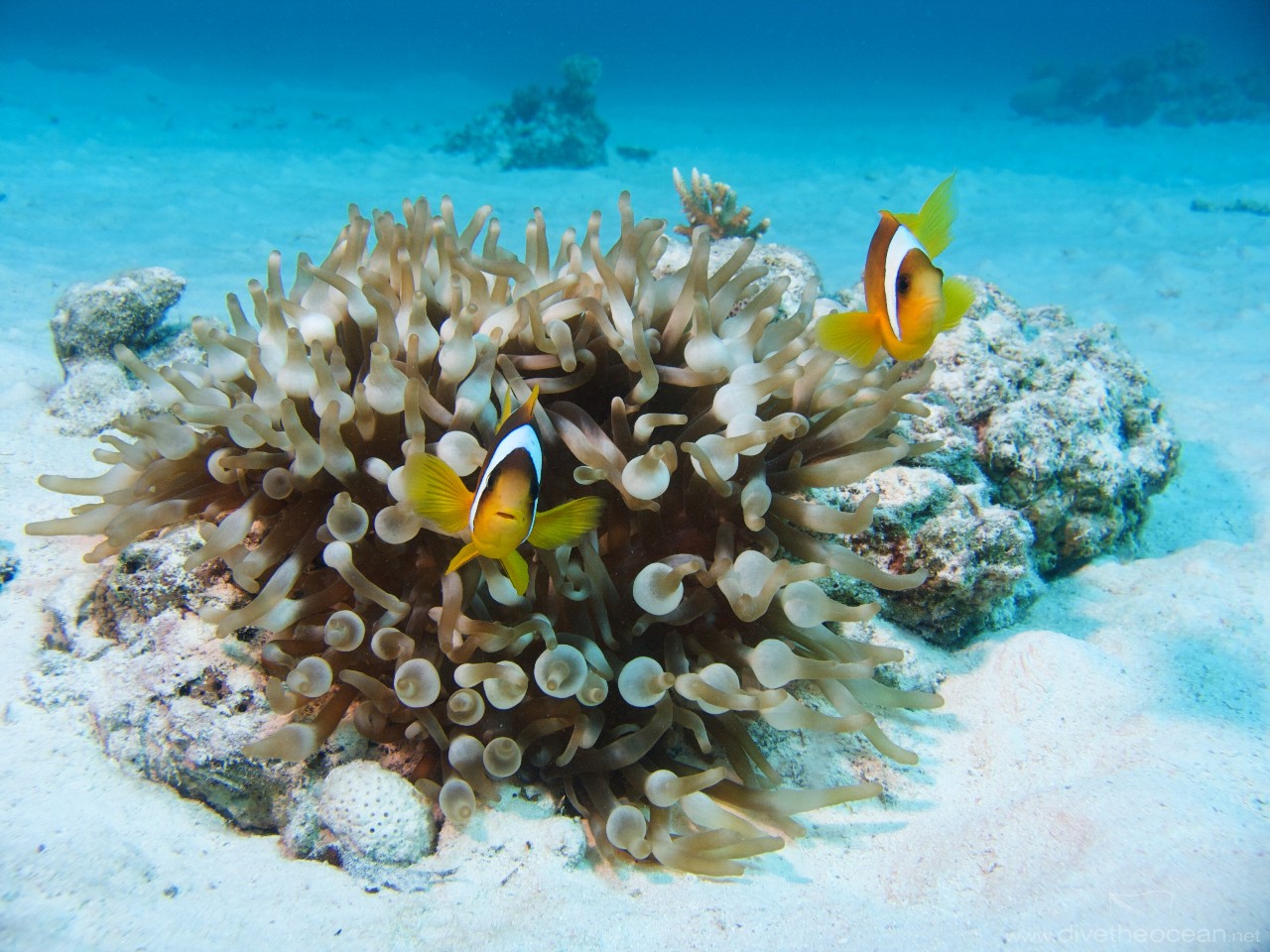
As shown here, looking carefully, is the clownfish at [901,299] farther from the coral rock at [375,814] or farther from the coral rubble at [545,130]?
the coral rubble at [545,130]

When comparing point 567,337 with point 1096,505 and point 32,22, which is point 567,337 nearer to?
point 1096,505

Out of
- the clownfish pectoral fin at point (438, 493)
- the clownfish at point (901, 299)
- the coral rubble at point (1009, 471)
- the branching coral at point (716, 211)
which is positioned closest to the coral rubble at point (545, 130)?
the branching coral at point (716, 211)

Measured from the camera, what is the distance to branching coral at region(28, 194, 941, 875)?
1.70m

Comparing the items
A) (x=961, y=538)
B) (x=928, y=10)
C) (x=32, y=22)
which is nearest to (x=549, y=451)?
(x=961, y=538)

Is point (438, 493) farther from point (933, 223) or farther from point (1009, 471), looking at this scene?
point (1009, 471)

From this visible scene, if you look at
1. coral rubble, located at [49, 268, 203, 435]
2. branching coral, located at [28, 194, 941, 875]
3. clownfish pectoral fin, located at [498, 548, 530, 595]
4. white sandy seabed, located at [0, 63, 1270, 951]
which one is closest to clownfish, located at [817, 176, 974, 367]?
branching coral, located at [28, 194, 941, 875]

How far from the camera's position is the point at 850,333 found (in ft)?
6.04

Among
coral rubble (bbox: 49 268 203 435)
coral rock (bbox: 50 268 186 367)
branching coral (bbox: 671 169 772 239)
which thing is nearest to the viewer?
coral rubble (bbox: 49 268 203 435)

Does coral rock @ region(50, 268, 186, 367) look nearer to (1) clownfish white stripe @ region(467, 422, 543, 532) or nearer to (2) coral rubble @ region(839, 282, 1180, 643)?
(1) clownfish white stripe @ region(467, 422, 543, 532)

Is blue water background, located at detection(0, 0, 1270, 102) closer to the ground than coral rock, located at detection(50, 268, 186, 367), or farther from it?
farther from it

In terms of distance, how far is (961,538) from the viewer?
2.35 m

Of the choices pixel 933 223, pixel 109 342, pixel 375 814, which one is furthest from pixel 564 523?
pixel 109 342

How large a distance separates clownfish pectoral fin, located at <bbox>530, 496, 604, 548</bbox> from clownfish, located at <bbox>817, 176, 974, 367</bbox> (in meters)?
0.83

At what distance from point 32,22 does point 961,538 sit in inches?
1914
